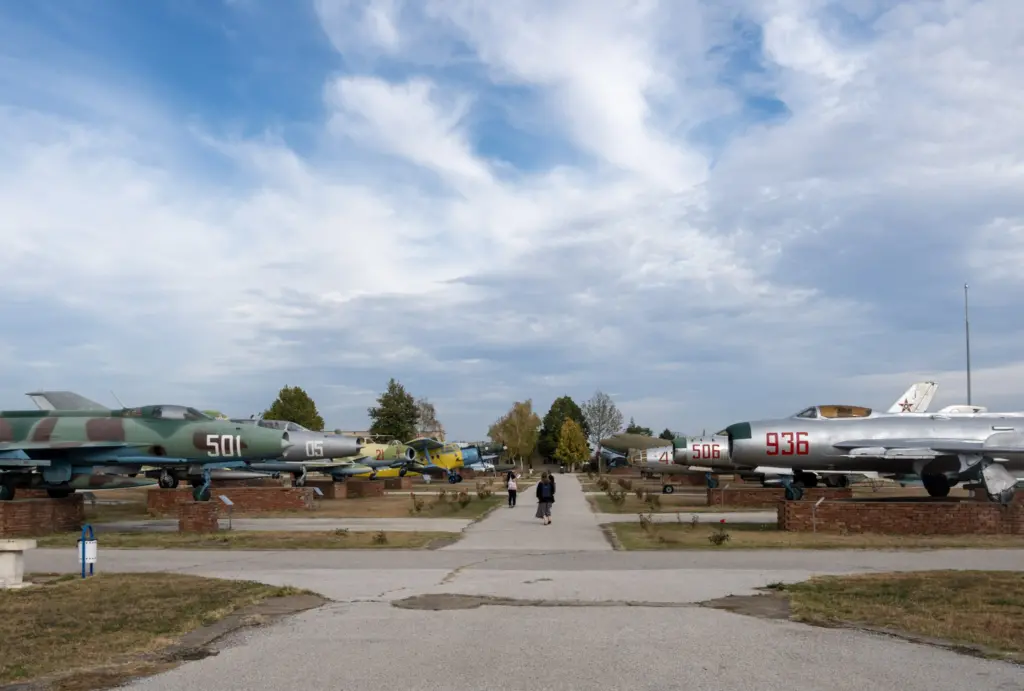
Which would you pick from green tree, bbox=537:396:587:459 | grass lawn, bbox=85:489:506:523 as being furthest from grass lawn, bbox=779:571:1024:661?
green tree, bbox=537:396:587:459

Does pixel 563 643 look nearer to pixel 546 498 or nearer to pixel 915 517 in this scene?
pixel 915 517

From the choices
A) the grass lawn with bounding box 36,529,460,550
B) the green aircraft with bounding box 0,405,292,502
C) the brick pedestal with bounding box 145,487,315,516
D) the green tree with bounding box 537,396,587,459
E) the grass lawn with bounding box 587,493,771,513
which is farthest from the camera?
the green tree with bounding box 537,396,587,459

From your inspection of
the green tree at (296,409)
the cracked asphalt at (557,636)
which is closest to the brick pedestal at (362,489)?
the cracked asphalt at (557,636)

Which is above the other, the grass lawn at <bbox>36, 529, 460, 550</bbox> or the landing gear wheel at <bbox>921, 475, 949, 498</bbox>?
the landing gear wheel at <bbox>921, 475, 949, 498</bbox>

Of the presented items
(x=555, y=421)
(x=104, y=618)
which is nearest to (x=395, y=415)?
(x=555, y=421)

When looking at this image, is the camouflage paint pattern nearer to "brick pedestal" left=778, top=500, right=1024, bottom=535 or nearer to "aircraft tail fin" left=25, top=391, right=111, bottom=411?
"aircraft tail fin" left=25, top=391, right=111, bottom=411

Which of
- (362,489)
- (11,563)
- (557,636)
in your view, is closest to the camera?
(557,636)

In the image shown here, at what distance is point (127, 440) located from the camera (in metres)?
23.7

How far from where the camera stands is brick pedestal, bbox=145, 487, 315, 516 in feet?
91.6

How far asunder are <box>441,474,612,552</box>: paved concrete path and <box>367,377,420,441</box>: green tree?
68322 mm

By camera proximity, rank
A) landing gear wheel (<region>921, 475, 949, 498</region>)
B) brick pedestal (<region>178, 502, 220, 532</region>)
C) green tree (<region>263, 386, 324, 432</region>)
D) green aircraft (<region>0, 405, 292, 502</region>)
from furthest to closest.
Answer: green tree (<region>263, 386, 324, 432</region>)
green aircraft (<region>0, 405, 292, 502</region>)
landing gear wheel (<region>921, 475, 949, 498</region>)
brick pedestal (<region>178, 502, 220, 532</region>)

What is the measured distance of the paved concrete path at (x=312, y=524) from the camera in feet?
72.3

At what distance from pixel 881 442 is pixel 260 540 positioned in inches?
591

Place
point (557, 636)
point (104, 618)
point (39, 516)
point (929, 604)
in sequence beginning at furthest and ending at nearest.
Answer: point (39, 516)
point (929, 604)
point (104, 618)
point (557, 636)
